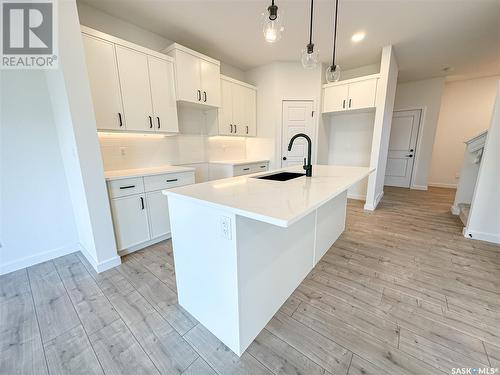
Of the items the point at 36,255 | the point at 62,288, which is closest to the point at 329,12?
the point at 62,288

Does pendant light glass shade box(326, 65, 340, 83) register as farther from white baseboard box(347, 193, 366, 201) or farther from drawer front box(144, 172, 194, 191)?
white baseboard box(347, 193, 366, 201)

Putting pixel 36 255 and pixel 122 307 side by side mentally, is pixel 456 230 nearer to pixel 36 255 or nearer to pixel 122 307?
pixel 122 307

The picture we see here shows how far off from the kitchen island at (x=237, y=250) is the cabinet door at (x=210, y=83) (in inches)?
83.8

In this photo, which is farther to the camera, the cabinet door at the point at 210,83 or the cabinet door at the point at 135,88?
the cabinet door at the point at 210,83

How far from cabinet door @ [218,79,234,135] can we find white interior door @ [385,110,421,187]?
477 cm

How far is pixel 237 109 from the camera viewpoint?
387cm

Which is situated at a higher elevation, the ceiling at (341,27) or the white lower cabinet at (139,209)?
the ceiling at (341,27)

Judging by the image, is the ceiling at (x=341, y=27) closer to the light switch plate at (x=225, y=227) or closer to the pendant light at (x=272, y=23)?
the pendant light at (x=272, y=23)

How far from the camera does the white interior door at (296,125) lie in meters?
4.09

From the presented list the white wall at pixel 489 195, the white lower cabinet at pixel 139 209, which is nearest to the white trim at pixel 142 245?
the white lower cabinet at pixel 139 209

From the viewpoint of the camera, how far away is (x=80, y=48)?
1751 millimetres

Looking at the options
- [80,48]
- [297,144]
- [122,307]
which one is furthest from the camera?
[297,144]

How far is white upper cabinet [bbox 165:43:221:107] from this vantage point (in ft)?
9.16

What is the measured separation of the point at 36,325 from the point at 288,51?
14.8 feet
